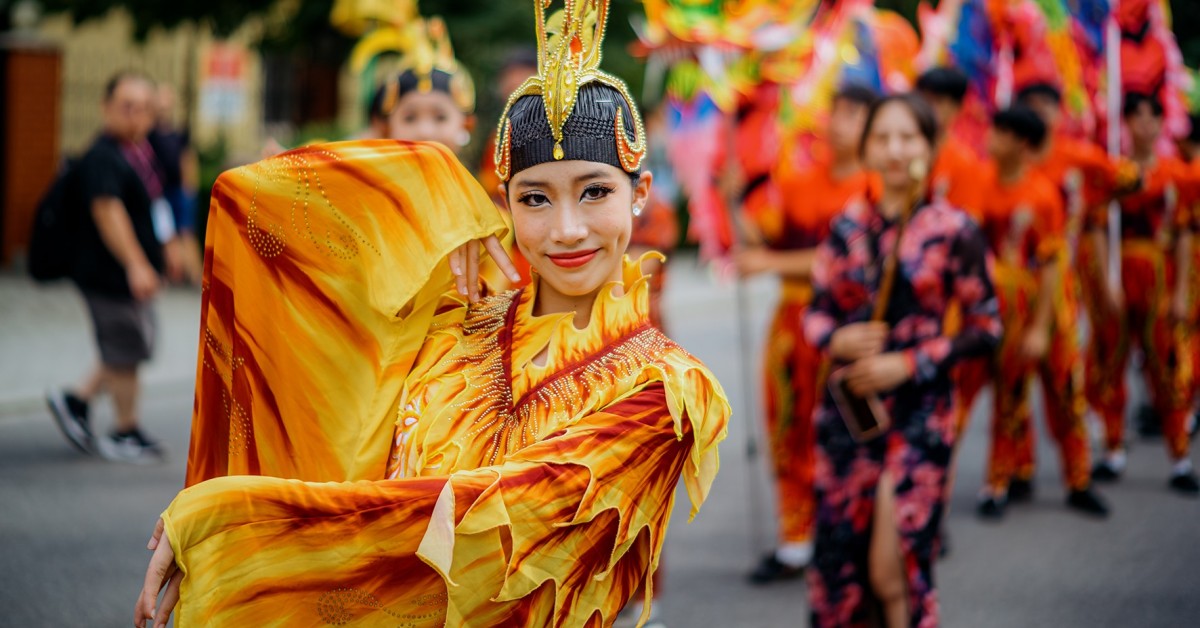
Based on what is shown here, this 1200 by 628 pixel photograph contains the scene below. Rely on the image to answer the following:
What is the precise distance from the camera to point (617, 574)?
2.40m

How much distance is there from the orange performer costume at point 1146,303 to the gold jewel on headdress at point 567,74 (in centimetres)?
626

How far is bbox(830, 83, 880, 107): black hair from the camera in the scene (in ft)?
20.3

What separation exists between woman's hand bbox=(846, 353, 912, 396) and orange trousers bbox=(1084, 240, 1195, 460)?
4.36 meters

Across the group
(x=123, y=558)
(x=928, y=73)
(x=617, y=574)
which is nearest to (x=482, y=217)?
(x=617, y=574)

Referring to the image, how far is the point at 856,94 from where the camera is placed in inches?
245

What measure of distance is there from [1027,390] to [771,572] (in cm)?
224

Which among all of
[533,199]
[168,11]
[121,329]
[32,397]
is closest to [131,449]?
[121,329]

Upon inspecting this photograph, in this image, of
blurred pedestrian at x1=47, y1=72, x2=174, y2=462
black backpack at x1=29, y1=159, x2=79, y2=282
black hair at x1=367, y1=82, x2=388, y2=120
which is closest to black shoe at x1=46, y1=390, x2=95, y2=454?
blurred pedestrian at x1=47, y1=72, x2=174, y2=462

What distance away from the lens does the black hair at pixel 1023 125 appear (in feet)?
22.9

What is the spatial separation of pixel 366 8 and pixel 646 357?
3947 millimetres

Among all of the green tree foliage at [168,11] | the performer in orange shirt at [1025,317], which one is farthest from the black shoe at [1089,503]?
the green tree foliage at [168,11]

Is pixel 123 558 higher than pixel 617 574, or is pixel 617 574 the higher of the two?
pixel 617 574

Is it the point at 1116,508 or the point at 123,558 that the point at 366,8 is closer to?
the point at 123,558

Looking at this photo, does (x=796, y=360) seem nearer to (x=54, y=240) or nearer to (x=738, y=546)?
(x=738, y=546)
